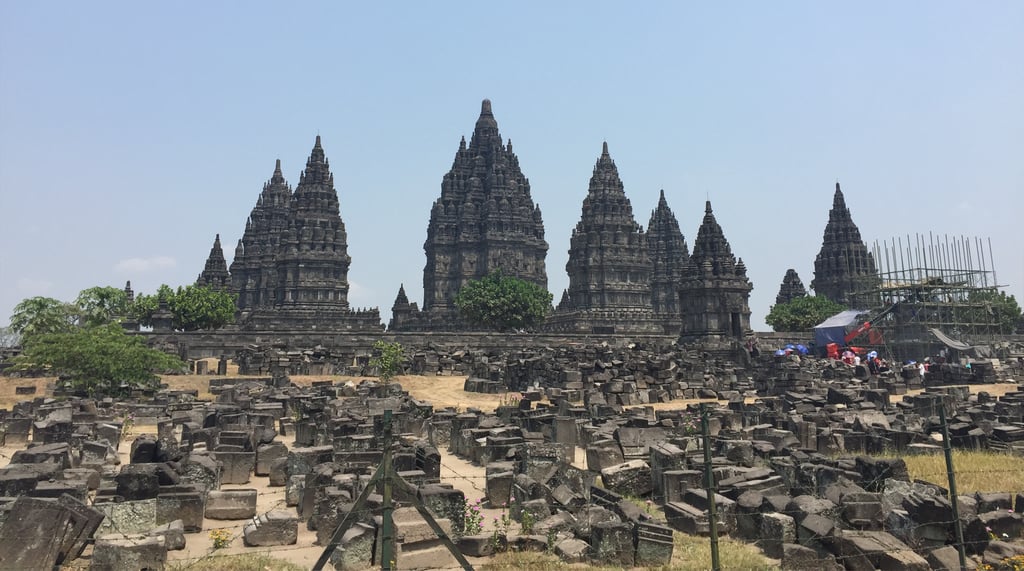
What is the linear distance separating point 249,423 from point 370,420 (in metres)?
3.01

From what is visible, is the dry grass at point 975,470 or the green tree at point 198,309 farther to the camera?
the green tree at point 198,309

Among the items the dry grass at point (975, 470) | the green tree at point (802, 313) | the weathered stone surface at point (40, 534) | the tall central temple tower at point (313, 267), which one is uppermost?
the tall central temple tower at point (313, 267)

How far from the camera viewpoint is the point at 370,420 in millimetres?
18156

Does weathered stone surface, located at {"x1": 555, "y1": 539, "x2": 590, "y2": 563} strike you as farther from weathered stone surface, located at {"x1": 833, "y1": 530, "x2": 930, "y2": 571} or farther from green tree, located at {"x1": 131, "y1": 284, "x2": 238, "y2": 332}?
green tree, located at {"x1": 131, "y1": 284, "x2": 238, "y2": 332}

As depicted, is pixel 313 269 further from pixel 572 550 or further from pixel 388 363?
pixel 572 550

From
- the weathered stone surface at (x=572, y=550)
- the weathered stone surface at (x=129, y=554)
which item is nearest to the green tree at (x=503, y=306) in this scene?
the weathered stone surface at (x=572, y=550)

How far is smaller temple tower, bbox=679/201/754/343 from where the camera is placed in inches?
2014

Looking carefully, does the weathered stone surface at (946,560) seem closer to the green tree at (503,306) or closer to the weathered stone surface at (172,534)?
the weathered stone surface at (172,534)

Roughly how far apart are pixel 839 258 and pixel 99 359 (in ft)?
264

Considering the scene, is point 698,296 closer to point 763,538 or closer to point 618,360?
point 618,360

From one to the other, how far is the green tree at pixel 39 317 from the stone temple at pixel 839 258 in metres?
74.6

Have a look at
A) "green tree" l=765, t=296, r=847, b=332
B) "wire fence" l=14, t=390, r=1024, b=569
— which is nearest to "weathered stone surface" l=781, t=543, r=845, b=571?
"wire fence" l=14, t=390, r=1024, b=569

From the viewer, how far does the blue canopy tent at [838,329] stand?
4934 centimetres

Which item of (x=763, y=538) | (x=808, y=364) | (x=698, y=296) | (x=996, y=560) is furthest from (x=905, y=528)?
(x=698, y=296)
